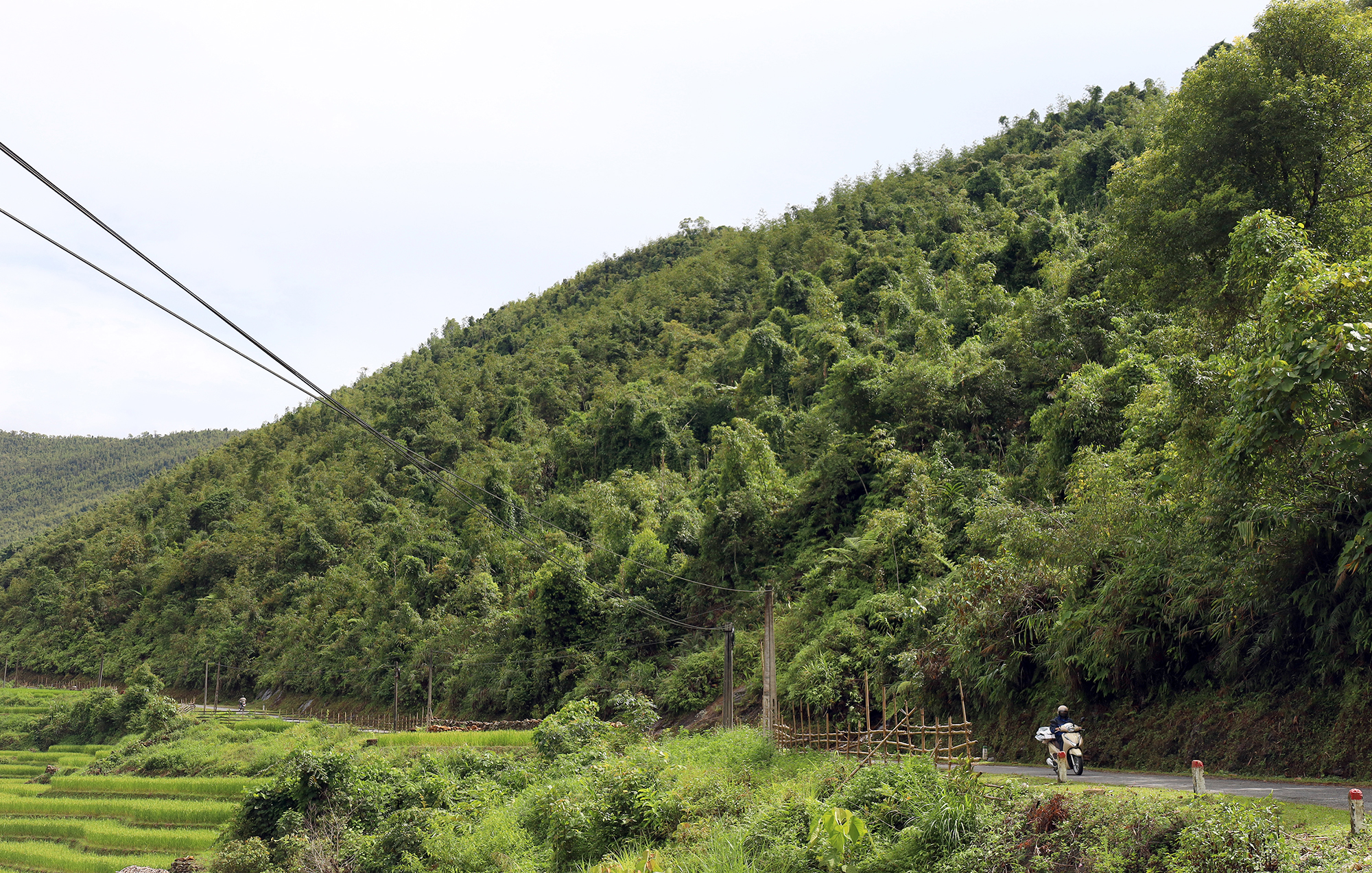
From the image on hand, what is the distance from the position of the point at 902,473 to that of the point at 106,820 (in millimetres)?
33661

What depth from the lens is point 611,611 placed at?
39688 millimetres

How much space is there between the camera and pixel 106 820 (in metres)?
32.2

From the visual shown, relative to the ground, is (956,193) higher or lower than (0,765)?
higher

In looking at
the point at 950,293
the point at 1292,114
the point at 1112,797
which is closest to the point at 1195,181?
the point at 1292,114

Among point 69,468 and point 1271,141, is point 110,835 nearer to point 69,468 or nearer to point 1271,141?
point 1271,141

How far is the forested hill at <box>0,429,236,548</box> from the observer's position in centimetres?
15412

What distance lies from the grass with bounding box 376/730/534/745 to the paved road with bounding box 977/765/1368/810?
24955 mm

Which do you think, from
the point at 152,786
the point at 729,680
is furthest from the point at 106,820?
the point at 729,680

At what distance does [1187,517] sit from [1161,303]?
825cm

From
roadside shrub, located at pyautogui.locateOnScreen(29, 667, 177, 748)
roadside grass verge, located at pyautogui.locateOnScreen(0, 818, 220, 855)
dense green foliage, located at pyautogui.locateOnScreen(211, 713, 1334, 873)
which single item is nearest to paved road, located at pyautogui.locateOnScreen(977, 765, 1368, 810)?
dense green foliage, located at pyautogui.locateOnScreen(211, 713, 1334, 873)

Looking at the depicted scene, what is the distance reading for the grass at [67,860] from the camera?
90.4 feet

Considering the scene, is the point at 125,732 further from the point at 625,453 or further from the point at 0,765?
the point at 625,453

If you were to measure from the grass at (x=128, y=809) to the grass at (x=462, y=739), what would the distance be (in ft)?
21.0

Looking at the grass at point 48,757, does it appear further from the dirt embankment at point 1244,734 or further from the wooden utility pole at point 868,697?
the dirt embankment at point 1244,734
